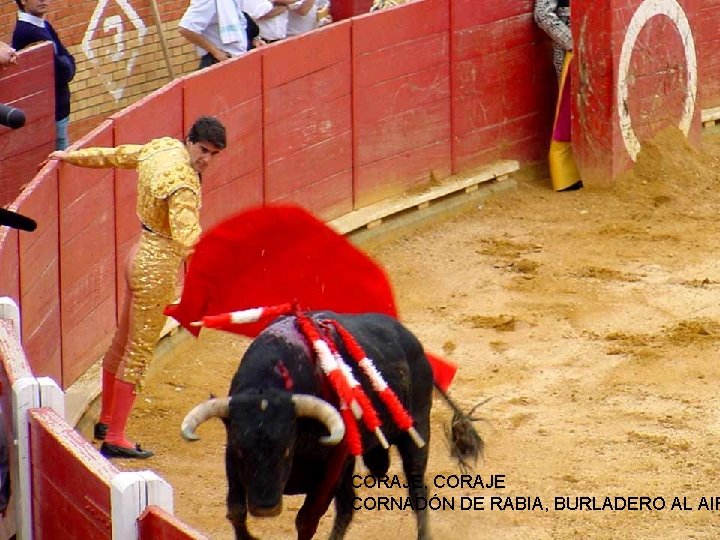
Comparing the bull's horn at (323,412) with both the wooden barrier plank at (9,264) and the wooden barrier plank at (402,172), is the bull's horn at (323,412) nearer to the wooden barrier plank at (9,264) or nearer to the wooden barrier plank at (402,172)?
the wooden barrier plank at (9,264)

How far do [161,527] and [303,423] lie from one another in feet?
3.40

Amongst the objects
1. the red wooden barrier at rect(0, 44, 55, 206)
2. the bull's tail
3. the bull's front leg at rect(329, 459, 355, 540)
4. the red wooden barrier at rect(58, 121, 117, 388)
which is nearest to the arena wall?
the red wooden barrier at rect(58, 121, 117, 388)

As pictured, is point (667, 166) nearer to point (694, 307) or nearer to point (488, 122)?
point (488, 122)

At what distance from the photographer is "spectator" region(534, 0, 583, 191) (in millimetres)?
10406

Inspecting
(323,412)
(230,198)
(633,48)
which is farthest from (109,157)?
(633,48)

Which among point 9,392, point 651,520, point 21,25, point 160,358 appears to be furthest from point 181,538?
point 21,25

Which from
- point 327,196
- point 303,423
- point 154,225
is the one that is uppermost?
point 303,423

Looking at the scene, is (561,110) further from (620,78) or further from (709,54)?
(709,54)

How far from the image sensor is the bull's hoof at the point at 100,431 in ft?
21.0

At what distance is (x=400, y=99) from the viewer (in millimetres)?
9664

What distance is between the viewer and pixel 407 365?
5.26 metres

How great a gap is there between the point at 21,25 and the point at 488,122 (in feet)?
11.7

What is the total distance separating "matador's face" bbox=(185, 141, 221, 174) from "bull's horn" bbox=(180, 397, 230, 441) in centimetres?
159

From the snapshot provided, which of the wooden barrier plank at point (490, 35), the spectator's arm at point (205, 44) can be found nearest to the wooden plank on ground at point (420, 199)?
the wooden barrier plank at point (490, 35)
